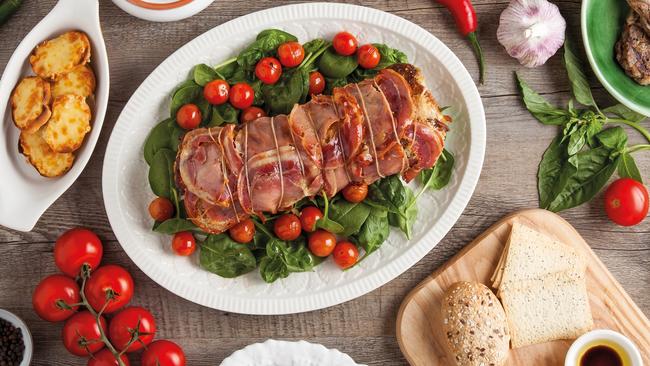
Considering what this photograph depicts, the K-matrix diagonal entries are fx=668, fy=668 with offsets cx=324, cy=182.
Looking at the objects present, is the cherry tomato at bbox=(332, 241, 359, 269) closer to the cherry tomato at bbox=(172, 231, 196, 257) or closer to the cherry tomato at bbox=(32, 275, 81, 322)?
the cherry tomato at bbox=(172, 231, 196, 257)

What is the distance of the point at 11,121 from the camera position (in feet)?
10.4

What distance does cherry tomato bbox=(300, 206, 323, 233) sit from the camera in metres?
3.29

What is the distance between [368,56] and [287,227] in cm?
93

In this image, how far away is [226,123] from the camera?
3.32 metres

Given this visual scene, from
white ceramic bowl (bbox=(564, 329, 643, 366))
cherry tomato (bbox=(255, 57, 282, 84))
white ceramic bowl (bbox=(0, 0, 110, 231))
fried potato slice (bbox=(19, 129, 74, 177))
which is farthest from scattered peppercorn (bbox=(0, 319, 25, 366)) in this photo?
white ceramic bowl (bbox=(564, 329, 643, 366))

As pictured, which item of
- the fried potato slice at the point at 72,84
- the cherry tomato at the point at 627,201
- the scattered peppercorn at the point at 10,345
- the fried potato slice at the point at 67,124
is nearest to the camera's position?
the fried potato slice at the point at 67,124

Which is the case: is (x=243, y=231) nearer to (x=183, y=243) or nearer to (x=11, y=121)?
(x=183, y=243)

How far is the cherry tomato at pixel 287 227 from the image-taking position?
326 centimetres

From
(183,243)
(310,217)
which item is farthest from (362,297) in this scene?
(183,243)

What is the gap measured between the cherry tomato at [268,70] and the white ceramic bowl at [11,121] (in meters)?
0.72

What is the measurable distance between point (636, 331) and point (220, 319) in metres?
2.21

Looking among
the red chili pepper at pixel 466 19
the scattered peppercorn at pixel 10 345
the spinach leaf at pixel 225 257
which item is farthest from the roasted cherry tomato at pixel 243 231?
the red chili pepper at pixel 466 19

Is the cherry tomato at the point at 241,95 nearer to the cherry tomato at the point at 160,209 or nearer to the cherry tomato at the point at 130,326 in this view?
the cherry tomato at the point at 160,209

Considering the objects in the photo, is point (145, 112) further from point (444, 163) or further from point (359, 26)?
point (444, 163)
